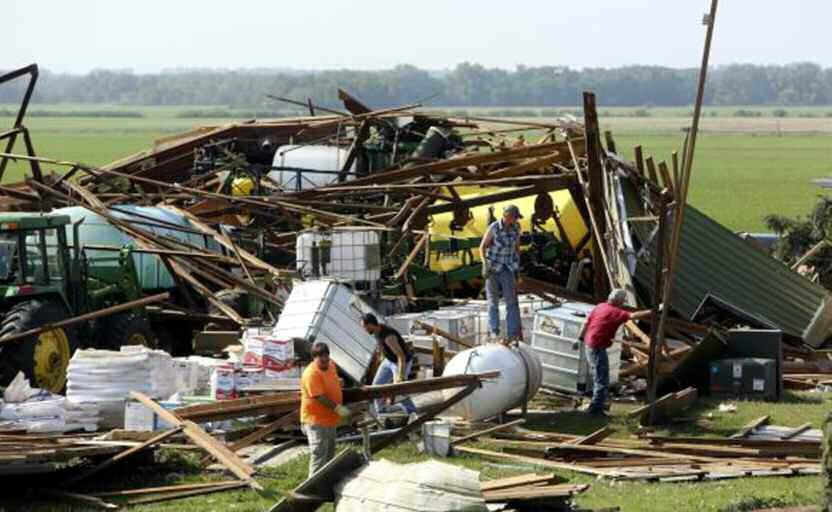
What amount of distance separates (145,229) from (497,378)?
960 cm

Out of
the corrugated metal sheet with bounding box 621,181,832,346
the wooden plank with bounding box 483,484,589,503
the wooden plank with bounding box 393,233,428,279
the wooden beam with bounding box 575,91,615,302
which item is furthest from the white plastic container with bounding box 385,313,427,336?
the wooden plank with bounding box 483,484,589,503

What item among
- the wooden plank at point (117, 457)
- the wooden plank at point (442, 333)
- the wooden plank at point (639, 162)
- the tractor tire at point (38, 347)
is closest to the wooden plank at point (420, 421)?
the wooden plank at point (117, 457)

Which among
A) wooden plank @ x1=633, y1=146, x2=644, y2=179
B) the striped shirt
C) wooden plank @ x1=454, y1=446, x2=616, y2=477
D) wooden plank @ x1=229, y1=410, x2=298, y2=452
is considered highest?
wooden plank @ x1=633, y1=146, x2=644, y2=179

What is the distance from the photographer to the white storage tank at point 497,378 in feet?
68.2

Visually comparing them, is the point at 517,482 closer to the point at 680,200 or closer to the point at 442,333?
the point at 680,200

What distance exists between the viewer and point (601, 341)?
21859 millimetres

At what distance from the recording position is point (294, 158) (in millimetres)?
37281

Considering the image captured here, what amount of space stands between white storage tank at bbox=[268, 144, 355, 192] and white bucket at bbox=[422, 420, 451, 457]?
16.4m

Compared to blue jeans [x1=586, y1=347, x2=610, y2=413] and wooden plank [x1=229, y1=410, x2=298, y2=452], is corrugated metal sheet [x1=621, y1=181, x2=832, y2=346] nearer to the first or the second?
blue jeans [x1=586, y1=347, x2=610, y2=413]

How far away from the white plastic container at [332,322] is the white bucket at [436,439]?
311 centimetres

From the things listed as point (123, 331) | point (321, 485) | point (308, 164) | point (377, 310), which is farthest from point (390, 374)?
point (308, 164)

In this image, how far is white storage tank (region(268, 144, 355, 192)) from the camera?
35812 millimetres

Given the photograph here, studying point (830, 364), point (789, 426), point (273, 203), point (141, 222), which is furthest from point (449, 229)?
point (789, 426)

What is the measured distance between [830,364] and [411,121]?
1249cm
